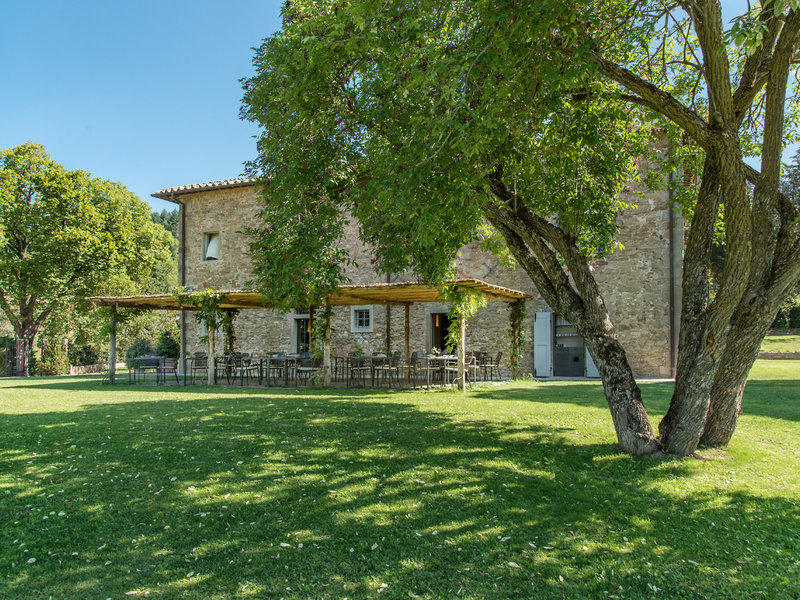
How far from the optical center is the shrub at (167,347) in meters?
21.9

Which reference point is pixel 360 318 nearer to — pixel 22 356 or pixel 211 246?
Result: pixel 211 246

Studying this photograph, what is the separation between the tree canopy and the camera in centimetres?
466

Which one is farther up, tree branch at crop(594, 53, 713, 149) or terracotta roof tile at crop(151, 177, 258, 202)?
terracotta roof tile at crop(151, 177, 258, 202)

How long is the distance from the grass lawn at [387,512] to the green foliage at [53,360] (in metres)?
16.9

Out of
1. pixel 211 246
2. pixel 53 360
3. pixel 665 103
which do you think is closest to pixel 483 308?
pixel 211 246

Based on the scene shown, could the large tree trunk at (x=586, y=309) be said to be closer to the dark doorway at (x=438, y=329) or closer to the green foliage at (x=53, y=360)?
the dark doorway at (x=438, y=329)

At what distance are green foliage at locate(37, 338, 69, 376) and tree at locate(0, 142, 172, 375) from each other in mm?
651

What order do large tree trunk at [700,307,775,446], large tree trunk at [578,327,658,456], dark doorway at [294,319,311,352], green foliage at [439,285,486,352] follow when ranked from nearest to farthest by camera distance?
1. large tree trunk at [700,307,775,446]
2. large tree trunk at [578,327,658,456]
3. green foliage at [439,285,486,352]
4. dark doorway at [294,319,311,352]

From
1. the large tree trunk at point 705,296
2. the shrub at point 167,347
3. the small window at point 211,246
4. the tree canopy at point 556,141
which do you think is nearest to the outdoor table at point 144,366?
the shrub at point 167,347

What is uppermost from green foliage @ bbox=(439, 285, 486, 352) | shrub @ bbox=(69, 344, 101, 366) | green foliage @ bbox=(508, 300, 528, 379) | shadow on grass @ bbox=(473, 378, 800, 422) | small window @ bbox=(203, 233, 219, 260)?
small window @ bbox=(203, 233, 219, 260)

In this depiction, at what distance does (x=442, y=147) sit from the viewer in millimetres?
4715

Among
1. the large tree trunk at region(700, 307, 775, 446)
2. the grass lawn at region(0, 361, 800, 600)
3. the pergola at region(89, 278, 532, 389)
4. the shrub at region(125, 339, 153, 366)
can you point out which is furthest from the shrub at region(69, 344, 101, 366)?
the large tree trunk at region(700, 307, 775, 446)

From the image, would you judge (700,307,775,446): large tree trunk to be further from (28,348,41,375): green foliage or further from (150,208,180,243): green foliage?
(150,208,180,243): green foliage

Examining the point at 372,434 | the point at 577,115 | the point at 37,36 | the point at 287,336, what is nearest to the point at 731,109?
the point at 577,115
